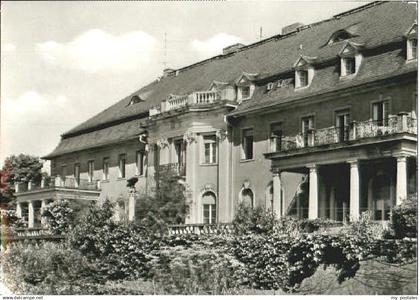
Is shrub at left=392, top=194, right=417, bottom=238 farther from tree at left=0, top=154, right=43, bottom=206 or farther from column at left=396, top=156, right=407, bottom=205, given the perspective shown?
tree at left=0, top=154, right=43, bottom=206

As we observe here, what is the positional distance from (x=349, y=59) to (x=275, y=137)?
380cm

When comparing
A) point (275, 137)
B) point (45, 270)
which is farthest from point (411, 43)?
point (45, 270)

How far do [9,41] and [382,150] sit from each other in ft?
36.0

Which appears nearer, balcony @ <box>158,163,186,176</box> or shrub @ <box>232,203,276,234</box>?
shrub @ <box>232,203,276,234</box>

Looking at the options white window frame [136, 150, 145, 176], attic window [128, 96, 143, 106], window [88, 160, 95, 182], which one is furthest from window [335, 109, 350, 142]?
window [88, 160, 95, 182]

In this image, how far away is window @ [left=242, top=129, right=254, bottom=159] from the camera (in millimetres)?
26531

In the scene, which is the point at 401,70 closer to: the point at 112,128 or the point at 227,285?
the point at 227,285

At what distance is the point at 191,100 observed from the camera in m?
28.0

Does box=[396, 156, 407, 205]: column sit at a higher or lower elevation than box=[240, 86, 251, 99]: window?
lower

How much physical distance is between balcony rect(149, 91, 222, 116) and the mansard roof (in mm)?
1184

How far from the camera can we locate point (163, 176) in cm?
2816

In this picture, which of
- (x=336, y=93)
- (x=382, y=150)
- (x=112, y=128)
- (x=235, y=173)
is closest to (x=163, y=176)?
(x=235, y=173)

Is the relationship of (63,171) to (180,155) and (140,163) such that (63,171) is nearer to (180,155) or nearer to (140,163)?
(140,163)

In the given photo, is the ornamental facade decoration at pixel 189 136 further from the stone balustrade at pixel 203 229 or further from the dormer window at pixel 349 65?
the dormer window at pixel 349 65
